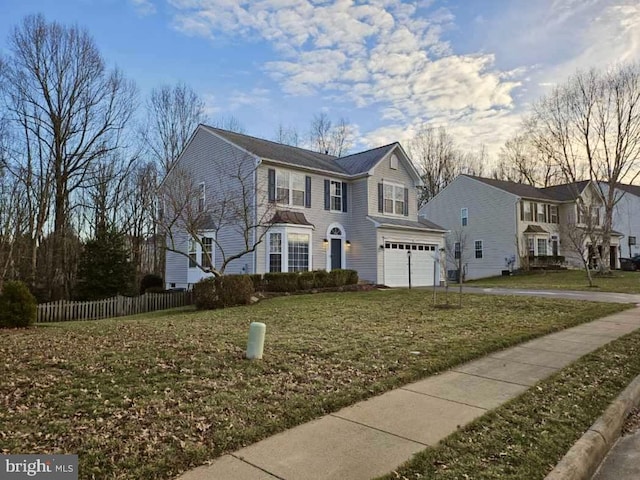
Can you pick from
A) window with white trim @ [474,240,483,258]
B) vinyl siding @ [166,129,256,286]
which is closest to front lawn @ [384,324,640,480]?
vinyl siding @ [166,129,256,286]

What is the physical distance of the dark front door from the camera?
20.5 meters

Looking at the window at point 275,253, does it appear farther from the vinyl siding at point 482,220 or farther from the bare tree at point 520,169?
the bare tree at point 520,169

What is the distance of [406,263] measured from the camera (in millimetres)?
21750

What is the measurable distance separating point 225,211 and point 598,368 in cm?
1506

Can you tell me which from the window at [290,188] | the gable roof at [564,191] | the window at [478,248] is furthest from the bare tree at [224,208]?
the gable roof at [564,191]

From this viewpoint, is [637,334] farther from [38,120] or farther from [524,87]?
[38,120]

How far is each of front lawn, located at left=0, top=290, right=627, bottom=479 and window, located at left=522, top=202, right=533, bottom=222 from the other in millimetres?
24466

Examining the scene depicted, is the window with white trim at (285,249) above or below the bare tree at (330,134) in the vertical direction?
below

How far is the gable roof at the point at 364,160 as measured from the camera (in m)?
21.4

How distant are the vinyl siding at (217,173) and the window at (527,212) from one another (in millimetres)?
24082

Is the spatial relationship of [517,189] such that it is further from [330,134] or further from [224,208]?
[224,208]

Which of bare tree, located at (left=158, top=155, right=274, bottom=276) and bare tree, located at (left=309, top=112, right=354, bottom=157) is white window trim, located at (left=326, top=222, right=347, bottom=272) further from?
bare tree, located at (left=309, top=112, right=354, bottom=157)

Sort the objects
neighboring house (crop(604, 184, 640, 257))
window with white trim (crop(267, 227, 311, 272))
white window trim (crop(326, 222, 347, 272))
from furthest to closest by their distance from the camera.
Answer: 1. neighboring house (crop(604, 184, 640, 257))
2. white window trim (crop(326, 222, 347, 272))
3. window with white trim (crop(267, 227, 311, 272))

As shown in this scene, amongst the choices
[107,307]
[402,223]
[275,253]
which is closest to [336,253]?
[275,253]
